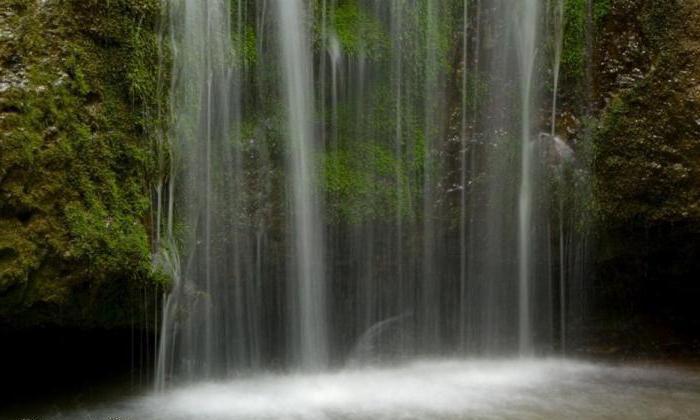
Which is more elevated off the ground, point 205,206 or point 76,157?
point 76,157

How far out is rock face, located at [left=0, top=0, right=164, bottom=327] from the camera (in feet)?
15.2

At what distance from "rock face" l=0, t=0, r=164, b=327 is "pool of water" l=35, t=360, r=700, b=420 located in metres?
0.94

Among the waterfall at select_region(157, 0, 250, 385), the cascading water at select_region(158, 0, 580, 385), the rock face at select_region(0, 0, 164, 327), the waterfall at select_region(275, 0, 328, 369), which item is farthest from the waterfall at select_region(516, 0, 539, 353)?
the rock face at select_region(0, 0, 164, 327)

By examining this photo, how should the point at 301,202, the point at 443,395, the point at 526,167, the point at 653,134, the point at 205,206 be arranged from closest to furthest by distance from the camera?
1. the point at 443,395
2. the point at 205,206
3. the point at 301,202
4. the point at 653,134
5. the point at 526,167

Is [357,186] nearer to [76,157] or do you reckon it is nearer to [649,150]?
[76,157]

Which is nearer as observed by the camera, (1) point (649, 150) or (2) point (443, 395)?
(2) point (443, 395)

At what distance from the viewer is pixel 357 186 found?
6.69 metres

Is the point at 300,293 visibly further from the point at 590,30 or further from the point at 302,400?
the point at 590,30

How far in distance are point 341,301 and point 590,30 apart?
360 cm

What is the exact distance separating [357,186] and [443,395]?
6.83 feet

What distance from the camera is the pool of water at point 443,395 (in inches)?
205

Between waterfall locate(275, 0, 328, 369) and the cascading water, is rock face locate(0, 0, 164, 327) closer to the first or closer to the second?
the cascading water

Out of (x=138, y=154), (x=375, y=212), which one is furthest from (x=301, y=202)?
(x=138, y=154)

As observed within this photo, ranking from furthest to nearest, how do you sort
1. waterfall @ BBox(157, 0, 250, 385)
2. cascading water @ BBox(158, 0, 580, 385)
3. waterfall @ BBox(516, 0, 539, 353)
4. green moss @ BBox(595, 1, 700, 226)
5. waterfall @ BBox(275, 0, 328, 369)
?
waterfall @ BBox(516, 0, 539, 353) < green moss @ BBox(595, 1, 700, 226) < waterfall @ BBox(275, 0, 328, 369) < cascading water @ BBox(158, 0, 580, 385) < waterfall @ BBox(157, 0, 250, 385)
